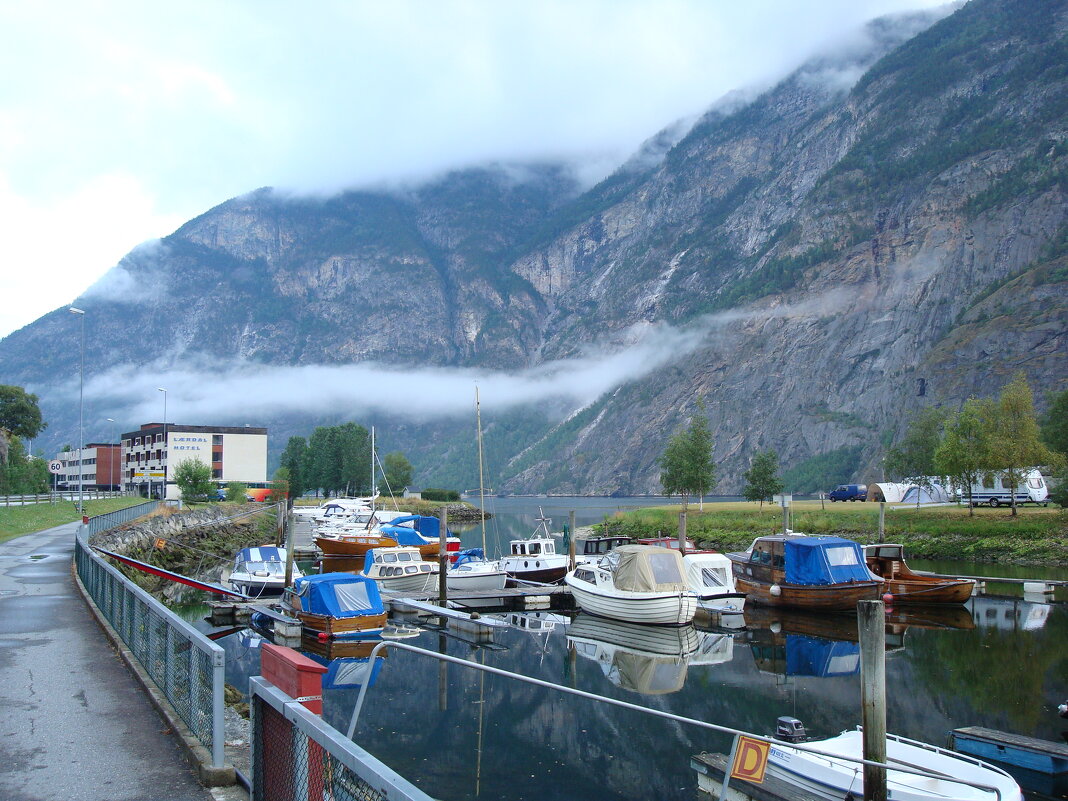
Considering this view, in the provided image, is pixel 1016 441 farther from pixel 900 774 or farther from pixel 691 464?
pixel 900 774

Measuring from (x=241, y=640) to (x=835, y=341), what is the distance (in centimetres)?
15531

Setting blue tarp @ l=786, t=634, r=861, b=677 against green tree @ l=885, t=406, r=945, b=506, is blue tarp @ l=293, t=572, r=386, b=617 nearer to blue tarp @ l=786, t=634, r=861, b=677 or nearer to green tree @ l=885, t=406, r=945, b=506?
blue tarp @ l=786, t=634, r=861, b=677

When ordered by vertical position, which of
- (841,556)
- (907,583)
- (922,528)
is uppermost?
(841,556)

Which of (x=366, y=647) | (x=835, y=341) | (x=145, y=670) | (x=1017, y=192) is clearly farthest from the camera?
(x=835, y=341)

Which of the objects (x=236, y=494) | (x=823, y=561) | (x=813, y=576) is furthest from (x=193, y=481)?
(x=823, y=561)

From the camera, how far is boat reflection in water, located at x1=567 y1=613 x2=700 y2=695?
76.5ft

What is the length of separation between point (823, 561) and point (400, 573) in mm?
20173

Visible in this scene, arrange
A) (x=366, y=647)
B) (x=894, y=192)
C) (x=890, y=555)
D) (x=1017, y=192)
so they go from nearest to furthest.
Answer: (x=366, y=647) < (x=890, y=555) < (x=1017, y=192) < (x=894, y=192)

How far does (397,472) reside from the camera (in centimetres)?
15988

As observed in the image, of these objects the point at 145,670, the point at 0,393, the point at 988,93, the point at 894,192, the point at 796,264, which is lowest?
the point at 145,670

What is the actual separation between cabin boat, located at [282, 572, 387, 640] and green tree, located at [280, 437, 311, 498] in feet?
399

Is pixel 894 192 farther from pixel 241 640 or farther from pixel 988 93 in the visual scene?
pixel 241 640

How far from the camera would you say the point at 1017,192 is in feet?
492

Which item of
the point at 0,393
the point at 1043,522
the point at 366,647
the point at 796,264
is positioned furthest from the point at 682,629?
the point at 796,264
